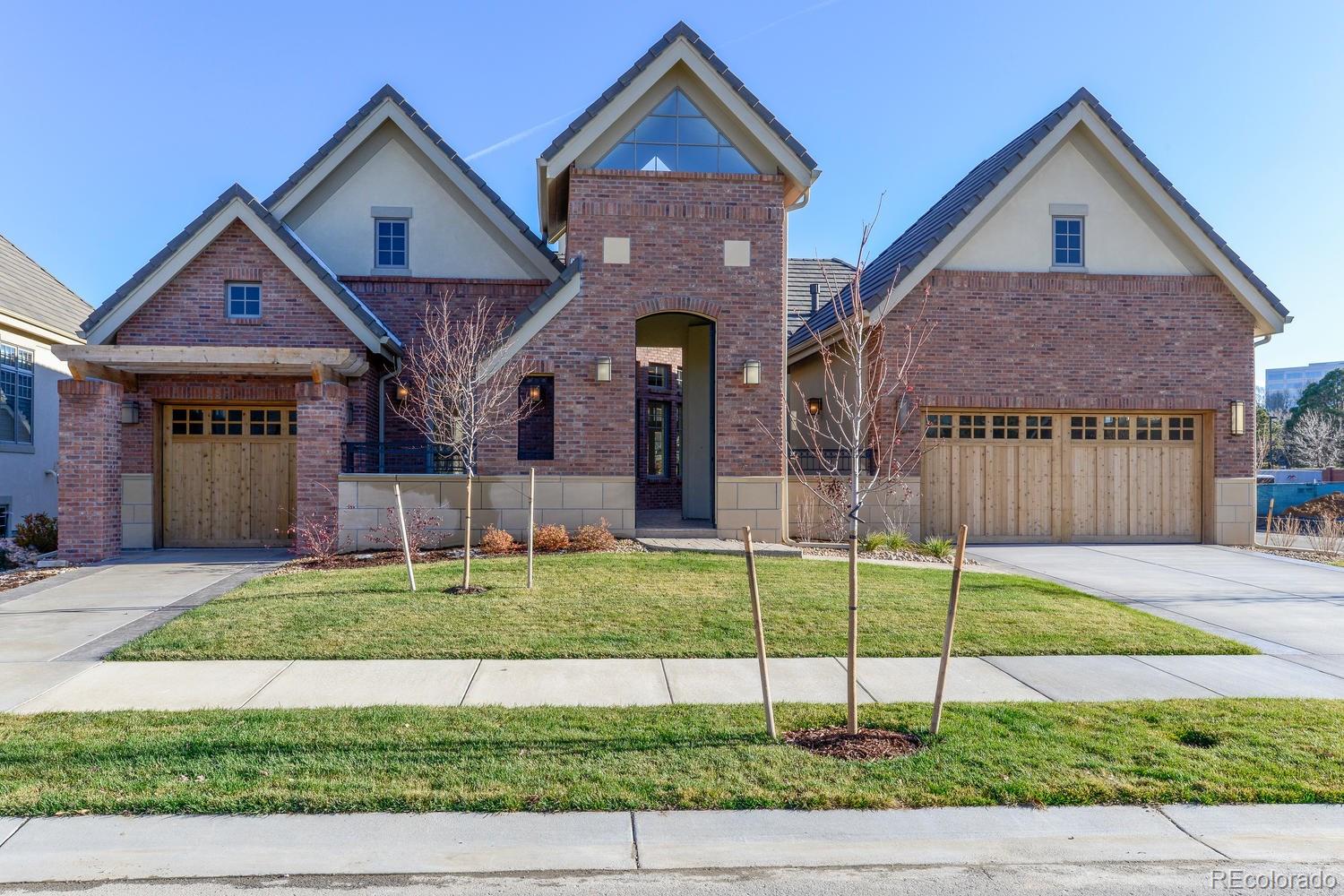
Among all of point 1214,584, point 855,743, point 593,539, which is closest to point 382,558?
point 593,539

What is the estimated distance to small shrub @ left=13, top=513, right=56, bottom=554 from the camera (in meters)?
14.8

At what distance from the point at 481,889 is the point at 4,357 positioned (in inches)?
748

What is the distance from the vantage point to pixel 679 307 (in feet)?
48.8

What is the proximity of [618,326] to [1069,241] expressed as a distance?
9.53 metres

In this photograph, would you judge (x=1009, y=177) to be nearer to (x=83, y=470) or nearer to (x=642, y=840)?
(x=642, y=840)

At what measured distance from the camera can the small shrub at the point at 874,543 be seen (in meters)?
14.7

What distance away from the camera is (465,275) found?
57.4 ft

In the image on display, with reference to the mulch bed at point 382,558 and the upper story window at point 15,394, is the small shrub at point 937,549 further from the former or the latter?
the upper story window at point 15,394

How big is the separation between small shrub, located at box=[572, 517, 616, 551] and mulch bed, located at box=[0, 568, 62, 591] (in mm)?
7671

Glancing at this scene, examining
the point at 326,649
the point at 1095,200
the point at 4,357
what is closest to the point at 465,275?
the point at 4,357

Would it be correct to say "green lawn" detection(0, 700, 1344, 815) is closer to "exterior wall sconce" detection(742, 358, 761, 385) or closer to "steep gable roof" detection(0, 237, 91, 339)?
"exterior wall sconce" detection(742, 358, 761, 385)

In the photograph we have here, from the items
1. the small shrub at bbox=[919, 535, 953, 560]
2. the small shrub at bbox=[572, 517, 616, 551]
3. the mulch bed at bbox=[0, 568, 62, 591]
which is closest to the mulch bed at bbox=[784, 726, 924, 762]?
the small shrub at bbox=[572, 517, 616, 551]

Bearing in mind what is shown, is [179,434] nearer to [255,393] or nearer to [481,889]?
[255,393]

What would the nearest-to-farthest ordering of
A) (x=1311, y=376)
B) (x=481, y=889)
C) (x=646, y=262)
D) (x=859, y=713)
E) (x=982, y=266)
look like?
(x=481, y=889)
(x=859, y=713)
(x=646, y=262)
(x=982, y=266)
(x=1311, y=376)
